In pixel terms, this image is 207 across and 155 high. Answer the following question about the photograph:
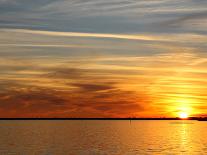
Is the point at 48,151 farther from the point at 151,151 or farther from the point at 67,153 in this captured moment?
the point at 151,151

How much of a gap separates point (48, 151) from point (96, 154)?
13.6 meters

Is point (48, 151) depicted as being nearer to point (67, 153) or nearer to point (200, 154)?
point (67, 153)

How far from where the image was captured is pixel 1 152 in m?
100

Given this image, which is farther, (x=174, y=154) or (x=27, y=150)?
(x=27, y=150)

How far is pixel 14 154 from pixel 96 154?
17.7m

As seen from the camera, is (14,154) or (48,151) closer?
(14,154)

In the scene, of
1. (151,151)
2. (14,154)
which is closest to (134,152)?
(151,151)

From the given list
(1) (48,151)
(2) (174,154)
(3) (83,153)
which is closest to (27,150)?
(1) (48,151)

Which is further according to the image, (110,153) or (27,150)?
(27,150)

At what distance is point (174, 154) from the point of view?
96875 millimetres

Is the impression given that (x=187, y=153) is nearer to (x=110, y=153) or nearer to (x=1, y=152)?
(x=110, y=153)

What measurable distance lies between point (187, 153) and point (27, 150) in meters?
36.7

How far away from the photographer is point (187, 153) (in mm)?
100625

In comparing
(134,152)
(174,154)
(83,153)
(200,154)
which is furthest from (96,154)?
(200,154)
